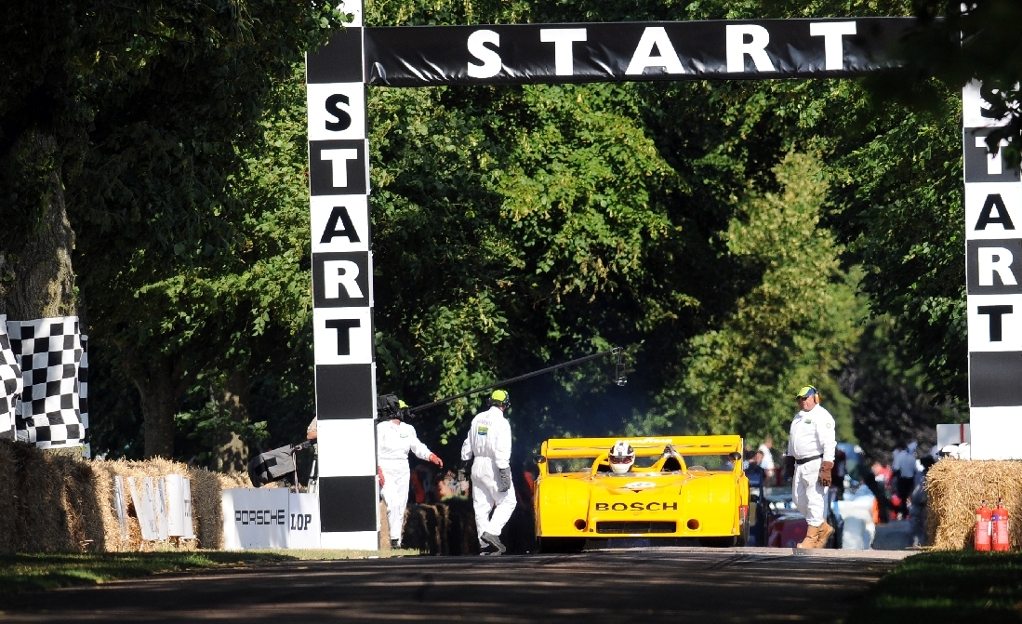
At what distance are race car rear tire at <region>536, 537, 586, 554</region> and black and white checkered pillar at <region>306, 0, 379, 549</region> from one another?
166cm

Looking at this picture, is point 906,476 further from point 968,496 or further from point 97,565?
point 97,565

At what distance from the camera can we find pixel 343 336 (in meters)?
20.3

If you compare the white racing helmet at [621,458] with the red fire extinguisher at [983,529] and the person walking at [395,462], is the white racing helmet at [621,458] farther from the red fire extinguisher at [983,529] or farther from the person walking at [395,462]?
the person walking at [395,462]

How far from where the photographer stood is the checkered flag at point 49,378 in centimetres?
1991

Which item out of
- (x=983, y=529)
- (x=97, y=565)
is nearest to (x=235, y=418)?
(x=983, y=529)

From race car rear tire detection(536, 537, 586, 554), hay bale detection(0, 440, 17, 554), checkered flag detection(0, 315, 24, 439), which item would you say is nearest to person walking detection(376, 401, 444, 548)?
race car rear tire detection(536, 537, 586, 554)

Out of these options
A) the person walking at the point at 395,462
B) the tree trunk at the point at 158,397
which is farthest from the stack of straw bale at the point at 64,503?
the tree trunk at the point at 158,397

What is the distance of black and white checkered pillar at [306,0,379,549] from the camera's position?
20.3 metres

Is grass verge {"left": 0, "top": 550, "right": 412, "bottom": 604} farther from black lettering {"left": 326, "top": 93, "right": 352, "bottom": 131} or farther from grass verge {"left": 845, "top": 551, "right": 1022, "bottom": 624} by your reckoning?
black lettering {"left": 326, "top": 93, "right": 352, "bottom": 131}

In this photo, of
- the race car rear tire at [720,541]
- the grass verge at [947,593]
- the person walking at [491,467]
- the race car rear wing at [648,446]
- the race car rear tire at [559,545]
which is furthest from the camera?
the person walking at [491,467]

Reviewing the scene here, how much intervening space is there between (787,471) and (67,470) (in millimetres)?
7795

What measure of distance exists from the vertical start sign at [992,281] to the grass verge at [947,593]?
6798 millimetres

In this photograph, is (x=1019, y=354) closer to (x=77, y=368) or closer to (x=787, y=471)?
(x=787, y=471)

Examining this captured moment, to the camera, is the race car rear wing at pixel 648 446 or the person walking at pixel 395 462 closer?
the race car rear wing at pixel 648 446
